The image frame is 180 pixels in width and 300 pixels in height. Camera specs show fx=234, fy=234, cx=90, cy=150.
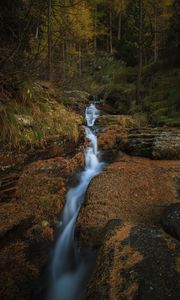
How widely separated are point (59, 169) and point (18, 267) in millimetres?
3012

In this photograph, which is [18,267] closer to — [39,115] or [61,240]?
[61,240]

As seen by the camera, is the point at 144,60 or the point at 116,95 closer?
the point at 116,95

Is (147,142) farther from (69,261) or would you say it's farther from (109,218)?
(69,261)

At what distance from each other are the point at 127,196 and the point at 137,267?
2339mm

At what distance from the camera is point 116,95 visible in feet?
53.2

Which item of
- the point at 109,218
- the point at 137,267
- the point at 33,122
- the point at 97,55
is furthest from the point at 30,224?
the point at 97,55

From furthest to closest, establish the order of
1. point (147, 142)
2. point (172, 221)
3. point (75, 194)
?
1. point (147, 142)
2. point (75, 194)
3. point (172, 221)

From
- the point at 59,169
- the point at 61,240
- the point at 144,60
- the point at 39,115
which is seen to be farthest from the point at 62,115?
the point at 144,60

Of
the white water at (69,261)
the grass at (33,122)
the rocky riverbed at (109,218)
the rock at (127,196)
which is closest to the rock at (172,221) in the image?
the rocky riverbed at (109,218)

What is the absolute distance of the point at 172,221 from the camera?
3.46m

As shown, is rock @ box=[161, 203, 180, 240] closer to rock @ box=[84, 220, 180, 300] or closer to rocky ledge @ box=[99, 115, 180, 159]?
rock @ box=[84, 220, 180, 300]

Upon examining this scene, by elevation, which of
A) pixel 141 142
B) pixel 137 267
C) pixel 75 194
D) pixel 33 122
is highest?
pixel 33 122

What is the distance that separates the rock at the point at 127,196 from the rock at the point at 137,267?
2.32ft

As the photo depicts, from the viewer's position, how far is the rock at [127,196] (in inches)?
167
